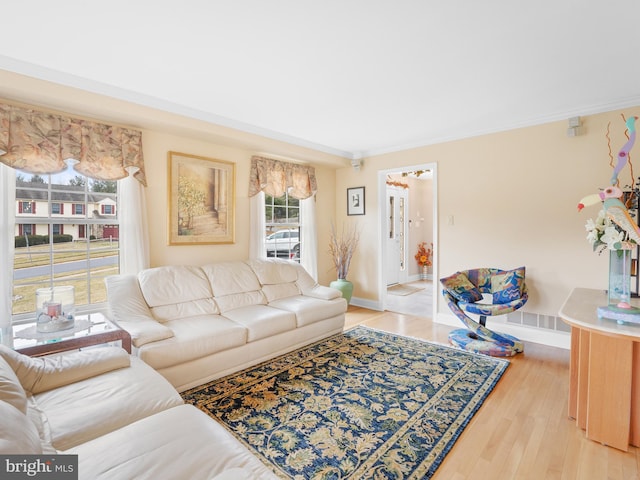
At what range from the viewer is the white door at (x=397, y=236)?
699 centimetres

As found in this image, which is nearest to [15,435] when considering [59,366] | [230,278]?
[59,366]

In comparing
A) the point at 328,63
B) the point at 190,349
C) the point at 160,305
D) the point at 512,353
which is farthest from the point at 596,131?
the point at 160,305

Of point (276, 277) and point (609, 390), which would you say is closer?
point (609, 390)

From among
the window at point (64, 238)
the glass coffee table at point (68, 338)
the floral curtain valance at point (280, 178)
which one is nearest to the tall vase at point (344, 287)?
the floral curtain valance at point (280, 178)

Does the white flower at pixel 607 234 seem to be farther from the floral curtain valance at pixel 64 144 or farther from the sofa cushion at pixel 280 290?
the floral curtain valance at pixel 64 144

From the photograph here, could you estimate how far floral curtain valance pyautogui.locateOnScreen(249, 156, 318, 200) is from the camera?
13.7ft

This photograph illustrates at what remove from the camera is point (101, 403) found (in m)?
1.54

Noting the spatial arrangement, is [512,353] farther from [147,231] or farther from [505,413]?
[147,231]

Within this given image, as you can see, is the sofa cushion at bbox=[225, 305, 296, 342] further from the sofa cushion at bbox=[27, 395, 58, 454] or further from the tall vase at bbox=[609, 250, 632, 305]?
the tall vase at bbox=[609, 250, 632, 305]

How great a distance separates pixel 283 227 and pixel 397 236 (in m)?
3.40

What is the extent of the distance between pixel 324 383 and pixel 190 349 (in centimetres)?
113

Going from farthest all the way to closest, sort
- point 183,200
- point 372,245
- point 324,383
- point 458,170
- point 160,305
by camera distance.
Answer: point 372,245
point 458,170
point 183,200
point 160,305
point 324,383

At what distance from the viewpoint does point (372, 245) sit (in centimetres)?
510

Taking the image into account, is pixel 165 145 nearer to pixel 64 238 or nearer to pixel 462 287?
pixel 64 238
